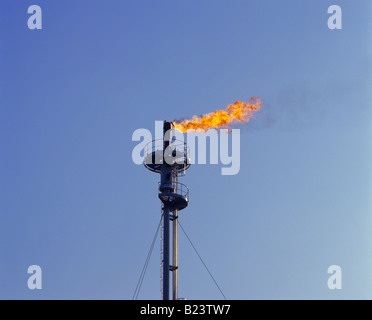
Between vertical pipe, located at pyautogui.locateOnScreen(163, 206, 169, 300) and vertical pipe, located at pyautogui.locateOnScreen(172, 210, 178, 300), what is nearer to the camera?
vertical pipe, located at pyautogui.locateOnScreen(163, 206, 169, 300)

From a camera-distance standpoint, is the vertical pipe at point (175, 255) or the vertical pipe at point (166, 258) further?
the vertical pipe at point (175, 255)

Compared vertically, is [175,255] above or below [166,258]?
above

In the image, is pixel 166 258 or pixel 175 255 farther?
pixel 175 255

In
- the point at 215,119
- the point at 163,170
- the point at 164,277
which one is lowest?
the point at 164,277
